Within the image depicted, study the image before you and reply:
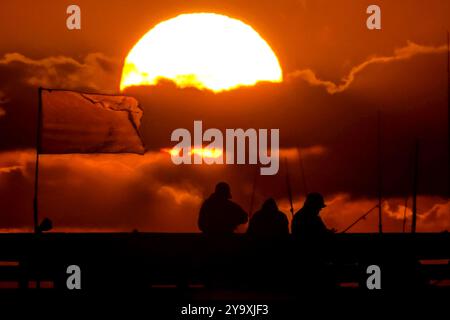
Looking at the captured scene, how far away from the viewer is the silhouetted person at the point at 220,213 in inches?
586

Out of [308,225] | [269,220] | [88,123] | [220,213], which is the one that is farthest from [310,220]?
[88,123]

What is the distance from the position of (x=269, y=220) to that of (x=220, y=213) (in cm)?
73

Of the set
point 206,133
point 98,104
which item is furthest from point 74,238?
point 206,133

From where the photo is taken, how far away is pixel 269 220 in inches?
572

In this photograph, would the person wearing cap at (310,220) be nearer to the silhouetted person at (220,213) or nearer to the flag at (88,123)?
the silhouetted person at (220,213)

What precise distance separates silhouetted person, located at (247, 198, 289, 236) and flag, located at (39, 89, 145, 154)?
6103 mm

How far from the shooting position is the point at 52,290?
13.5 meters

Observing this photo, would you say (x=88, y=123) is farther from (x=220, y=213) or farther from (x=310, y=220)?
(x=310, y=220)

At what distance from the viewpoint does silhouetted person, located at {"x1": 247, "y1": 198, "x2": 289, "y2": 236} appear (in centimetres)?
1450

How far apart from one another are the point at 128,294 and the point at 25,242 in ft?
4.60

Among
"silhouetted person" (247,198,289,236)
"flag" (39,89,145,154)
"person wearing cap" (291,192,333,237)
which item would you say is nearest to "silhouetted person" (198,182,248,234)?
"silhouetted person" (247,198,289,236)

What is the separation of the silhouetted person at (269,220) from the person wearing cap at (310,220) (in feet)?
2.01

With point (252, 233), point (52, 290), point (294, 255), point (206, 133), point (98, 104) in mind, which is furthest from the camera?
point (206, 133)
